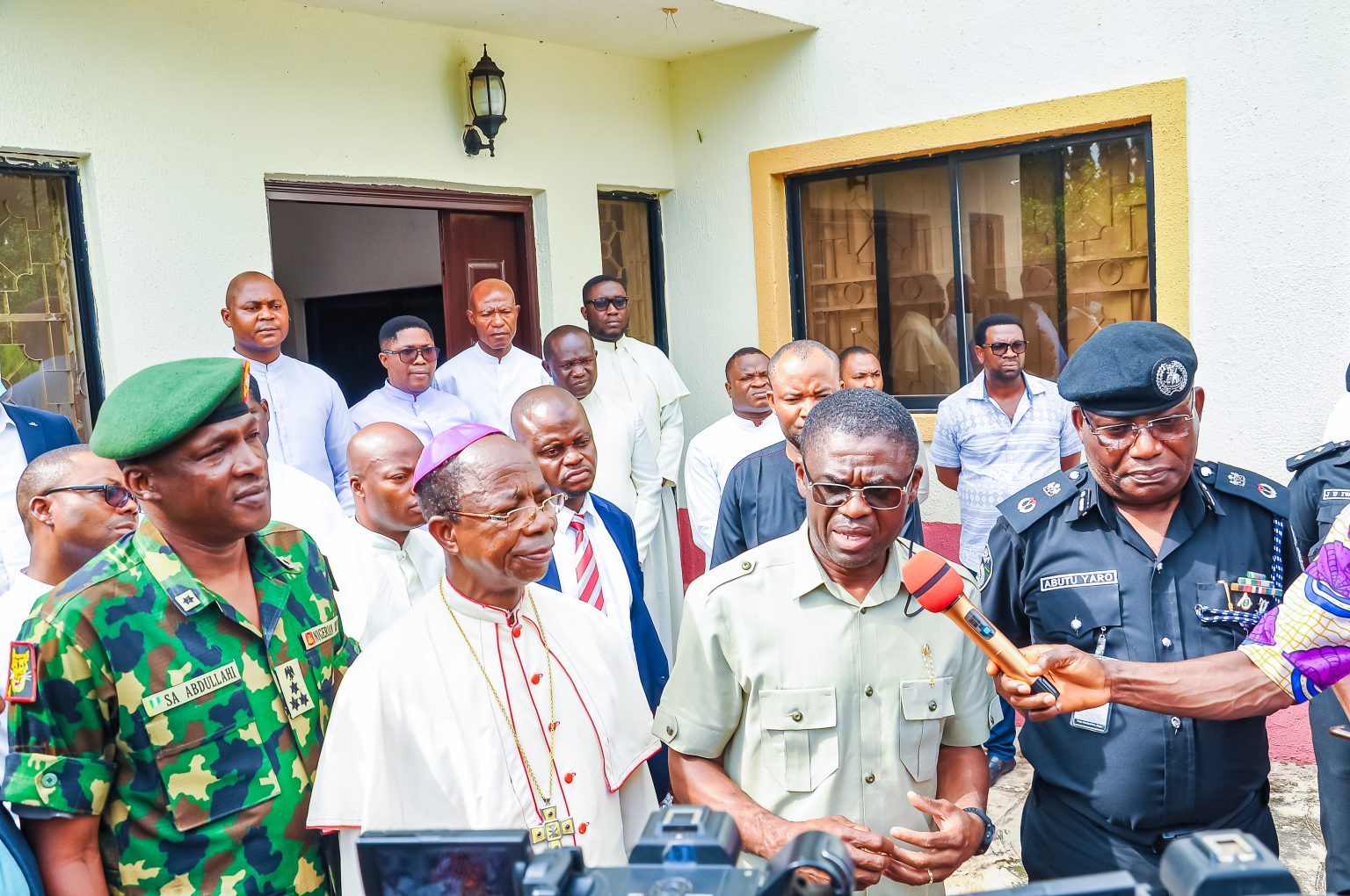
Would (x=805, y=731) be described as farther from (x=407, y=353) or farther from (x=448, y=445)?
(x=407, y=353)

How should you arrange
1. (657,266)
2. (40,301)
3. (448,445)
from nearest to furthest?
1. (448,445)
2. (40,301)
3. (657,266)

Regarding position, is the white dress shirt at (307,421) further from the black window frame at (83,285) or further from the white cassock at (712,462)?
the white cassock at (712,462)

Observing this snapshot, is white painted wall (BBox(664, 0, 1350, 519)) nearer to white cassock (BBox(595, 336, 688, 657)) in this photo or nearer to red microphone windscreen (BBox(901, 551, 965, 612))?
white cassock (BBox(595, 336, 688, 657))

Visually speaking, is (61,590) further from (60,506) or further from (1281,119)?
(1281,119)

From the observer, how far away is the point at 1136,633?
8.06ft

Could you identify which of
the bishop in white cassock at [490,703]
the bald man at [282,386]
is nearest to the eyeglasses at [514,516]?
the bishop in white cassock at [490,703]

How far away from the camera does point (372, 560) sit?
11.6 ft

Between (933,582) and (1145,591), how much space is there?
80cm

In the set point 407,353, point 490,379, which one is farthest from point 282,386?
point 490,379

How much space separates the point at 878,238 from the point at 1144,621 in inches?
202

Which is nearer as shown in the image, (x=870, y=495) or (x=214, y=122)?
(x=870, y=495)

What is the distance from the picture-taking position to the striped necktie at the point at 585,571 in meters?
3.57

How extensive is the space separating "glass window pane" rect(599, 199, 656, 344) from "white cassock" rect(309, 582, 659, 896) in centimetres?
539

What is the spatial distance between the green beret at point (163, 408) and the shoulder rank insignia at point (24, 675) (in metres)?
0.36
